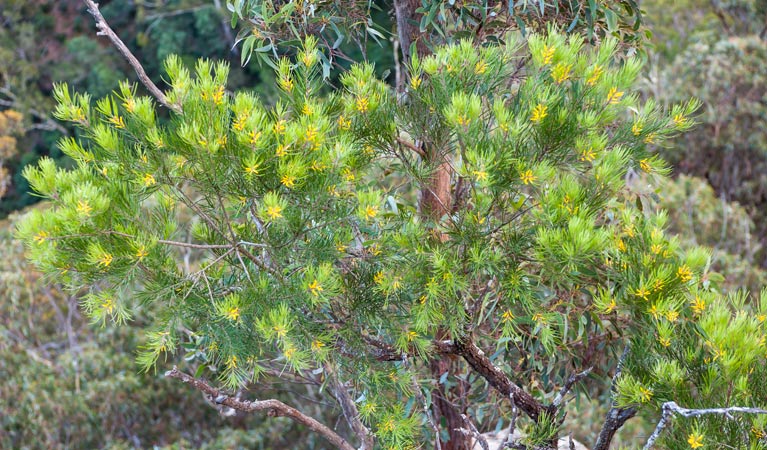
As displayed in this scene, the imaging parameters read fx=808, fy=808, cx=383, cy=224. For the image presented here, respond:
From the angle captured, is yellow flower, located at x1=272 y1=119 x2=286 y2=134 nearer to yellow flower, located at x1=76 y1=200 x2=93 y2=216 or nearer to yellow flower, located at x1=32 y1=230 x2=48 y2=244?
yellow flower, located at x1=76 y1=200 x2=93 y2=216

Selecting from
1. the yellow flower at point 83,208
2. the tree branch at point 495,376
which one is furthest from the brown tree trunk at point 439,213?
the yellow flower at point 83,208

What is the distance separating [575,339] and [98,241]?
152 cm

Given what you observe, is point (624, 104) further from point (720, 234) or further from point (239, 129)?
point (720, 234)

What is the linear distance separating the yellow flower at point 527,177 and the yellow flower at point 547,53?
0.28m

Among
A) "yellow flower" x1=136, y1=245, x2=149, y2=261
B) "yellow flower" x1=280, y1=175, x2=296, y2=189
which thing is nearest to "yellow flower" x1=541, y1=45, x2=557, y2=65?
"yellow flower" x1=280, y1=175, x2=296, y2=189

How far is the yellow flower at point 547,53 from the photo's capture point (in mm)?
1908

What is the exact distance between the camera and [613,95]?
6.30 ft

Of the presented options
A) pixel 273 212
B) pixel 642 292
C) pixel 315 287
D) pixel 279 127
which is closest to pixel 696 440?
pixel 642 292

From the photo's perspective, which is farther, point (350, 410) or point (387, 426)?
point (350, 410)

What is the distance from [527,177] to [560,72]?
27 centimetres

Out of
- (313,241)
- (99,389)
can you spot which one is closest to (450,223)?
(313,241)

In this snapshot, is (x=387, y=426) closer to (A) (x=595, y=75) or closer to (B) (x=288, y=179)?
(B) (x=288, y=179)

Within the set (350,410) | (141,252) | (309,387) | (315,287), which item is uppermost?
(141,252)

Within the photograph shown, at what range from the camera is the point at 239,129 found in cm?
175
